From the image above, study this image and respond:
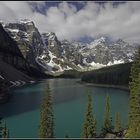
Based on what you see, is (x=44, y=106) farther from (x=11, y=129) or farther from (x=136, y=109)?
(x=11, y=129)

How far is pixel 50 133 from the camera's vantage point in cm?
5456

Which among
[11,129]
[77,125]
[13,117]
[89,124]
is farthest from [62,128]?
[13,117]

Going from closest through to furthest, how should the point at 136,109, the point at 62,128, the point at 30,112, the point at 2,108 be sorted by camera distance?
the point at 136,109 → the point at 62,128 → the point at 30,112 → the point at 2,108

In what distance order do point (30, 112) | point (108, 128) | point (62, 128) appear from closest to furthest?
point (108, 128) → point (62, 128) → point (30, 112)

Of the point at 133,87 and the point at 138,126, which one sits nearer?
the point at 138,126

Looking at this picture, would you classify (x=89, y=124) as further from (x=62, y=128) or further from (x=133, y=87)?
(x=62, y=128)

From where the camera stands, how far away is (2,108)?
12256 centimetres

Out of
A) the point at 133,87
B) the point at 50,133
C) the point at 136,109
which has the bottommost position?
the point at 50,133

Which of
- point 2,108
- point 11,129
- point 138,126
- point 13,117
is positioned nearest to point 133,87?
point 138,126

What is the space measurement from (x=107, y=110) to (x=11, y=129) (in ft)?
90.1

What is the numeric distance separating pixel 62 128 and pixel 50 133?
2664cm

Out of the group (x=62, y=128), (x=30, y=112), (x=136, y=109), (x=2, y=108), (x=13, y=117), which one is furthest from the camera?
(x=2, y=108)

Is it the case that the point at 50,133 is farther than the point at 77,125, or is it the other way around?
the point at 77,125

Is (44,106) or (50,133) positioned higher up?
(44,106)
